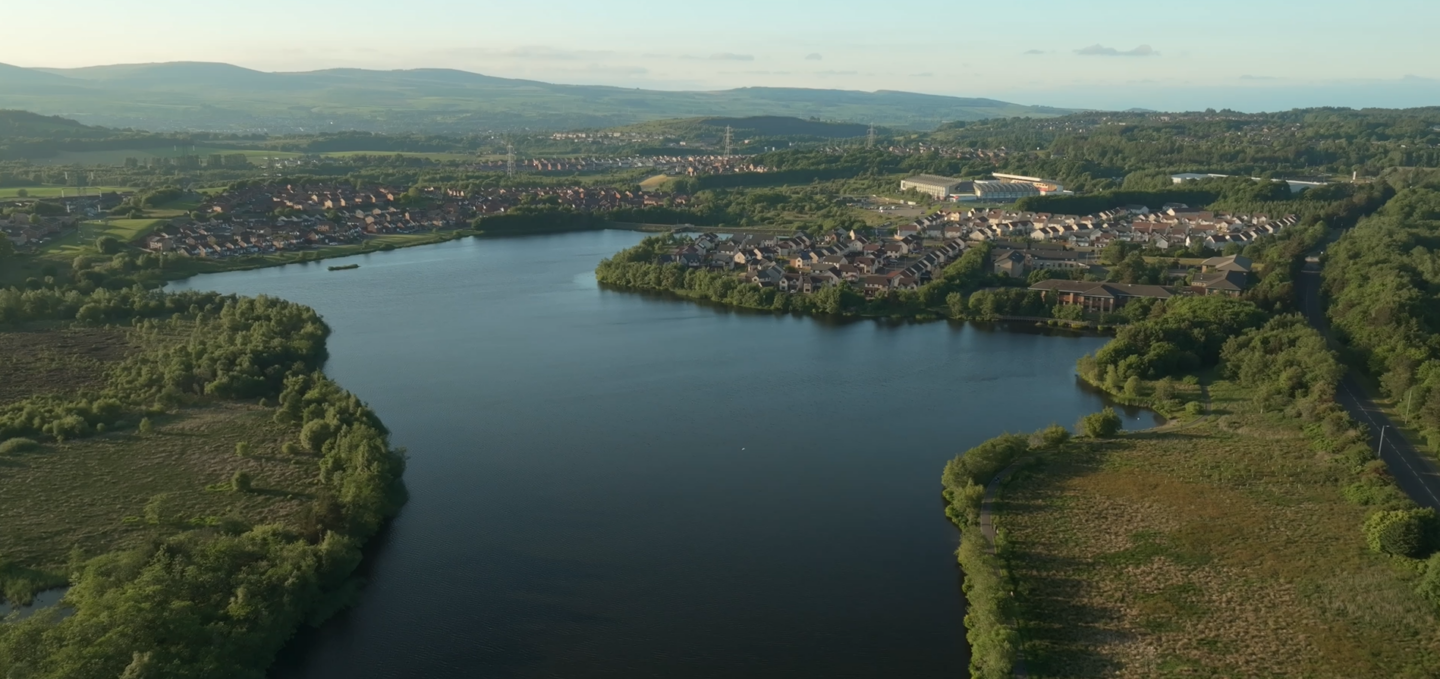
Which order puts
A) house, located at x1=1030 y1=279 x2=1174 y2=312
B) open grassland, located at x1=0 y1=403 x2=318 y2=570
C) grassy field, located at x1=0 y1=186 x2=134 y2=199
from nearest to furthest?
open grassland, located at x1=0 y1=403 x2=318 y2=570 → house, located at x1=1030 y1=279 x2=1174 y2=312 → grassy field, located at x1=0 y1=186 x2=134 y2=199

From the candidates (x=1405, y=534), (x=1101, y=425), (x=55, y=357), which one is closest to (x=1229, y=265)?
(x=1101, y=425)

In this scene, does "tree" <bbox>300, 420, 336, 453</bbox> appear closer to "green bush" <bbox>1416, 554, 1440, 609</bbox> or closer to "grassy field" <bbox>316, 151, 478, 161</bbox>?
"green bush" <bbox>1416, 554, 1440, 609</bbox>

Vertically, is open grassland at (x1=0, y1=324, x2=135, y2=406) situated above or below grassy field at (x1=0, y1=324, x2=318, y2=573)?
above

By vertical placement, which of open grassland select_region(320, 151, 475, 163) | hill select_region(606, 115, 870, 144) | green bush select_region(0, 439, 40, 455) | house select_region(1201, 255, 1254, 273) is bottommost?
green bush select_region(0, 439, 40, 455)

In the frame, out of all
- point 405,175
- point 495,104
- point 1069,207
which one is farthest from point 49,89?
point 1069,207

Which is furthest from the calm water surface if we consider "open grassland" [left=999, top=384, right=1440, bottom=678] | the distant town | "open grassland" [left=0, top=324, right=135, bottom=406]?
"open grassland" [left=0, top=324, right=135, bottom=406]

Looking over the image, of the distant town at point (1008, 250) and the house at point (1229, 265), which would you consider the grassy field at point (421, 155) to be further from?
the house at point (1229, 265)
